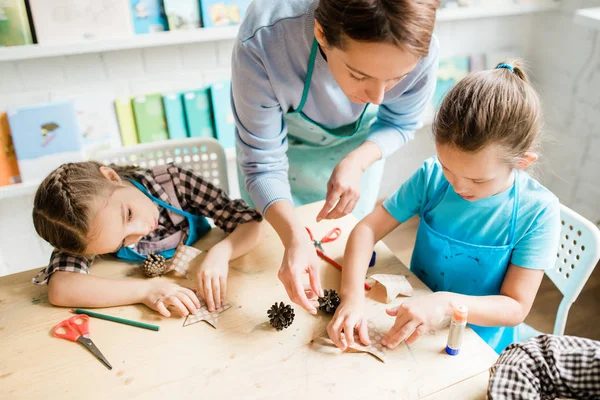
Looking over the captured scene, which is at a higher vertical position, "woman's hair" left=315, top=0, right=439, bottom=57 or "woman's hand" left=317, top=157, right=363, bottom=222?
"woman's hair" left=315, top=0, right=439, bottom=57

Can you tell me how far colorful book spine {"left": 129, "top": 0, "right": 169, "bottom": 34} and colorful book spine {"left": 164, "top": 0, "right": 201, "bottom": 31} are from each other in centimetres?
3

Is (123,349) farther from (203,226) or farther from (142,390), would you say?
(203,226)

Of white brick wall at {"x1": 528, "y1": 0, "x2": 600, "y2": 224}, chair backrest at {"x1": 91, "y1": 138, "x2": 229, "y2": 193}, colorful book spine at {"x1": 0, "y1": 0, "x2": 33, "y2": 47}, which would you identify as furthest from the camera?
white brick wall at {"x1": 528, "y1": 0, "x2": 600, "y2": 224}

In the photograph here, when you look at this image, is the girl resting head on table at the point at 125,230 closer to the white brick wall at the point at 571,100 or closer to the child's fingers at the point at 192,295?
the child's fingers at the point at 192,295

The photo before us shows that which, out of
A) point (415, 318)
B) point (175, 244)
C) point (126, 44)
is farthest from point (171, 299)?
point (126, 44)

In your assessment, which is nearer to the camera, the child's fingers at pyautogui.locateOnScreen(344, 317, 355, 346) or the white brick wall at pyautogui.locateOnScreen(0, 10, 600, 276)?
the child's fingers at pyautogui.locateOnScreen(344, 317, 355, 346)

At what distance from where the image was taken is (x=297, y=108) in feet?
3.77

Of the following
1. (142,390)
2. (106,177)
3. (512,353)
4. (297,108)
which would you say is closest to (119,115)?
(106,177)

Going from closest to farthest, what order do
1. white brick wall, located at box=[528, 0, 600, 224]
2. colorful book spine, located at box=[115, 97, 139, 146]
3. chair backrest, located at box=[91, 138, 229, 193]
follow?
chair backrest, located at box=[91, 138, 229, 193], colorful book spine, located at box=[115, 97, 139, 146], white brick wall, located at box=[528, 0, 600, 224]

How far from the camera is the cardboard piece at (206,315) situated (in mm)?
936

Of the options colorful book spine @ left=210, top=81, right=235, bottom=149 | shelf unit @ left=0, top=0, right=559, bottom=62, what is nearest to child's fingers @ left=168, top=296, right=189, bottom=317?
shelf unit @ left=0, top=0, right=559, bottom=62

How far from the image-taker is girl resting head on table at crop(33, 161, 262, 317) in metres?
0.99

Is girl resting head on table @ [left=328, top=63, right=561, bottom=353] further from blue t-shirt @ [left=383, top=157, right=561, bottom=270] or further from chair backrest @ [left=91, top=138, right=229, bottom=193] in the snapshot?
chair backrest @ [left=91, top=138, right=229, bottom=193]

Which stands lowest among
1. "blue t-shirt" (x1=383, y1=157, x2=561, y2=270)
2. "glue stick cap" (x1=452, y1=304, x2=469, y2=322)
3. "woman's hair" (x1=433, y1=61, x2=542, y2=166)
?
"glue stick cap" (x1=452, y1=304, x2=469, y2=322)
